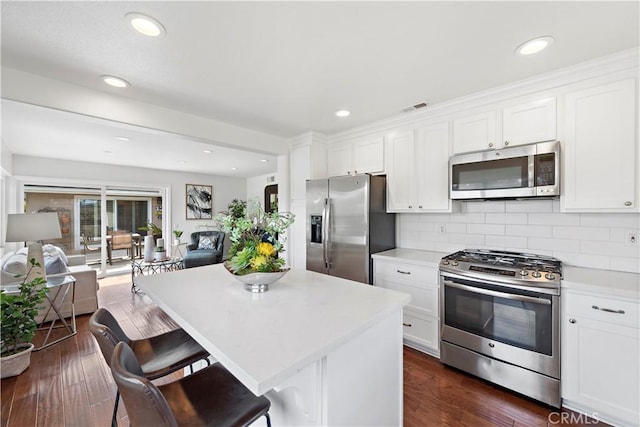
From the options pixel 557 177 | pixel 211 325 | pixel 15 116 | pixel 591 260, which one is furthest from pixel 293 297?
pixel 15 116

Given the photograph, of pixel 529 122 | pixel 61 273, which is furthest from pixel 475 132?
pixel 61 273

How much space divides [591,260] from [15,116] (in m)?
5.66

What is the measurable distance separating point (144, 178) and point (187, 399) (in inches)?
252

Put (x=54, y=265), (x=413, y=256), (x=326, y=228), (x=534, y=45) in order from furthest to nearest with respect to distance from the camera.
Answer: (x=54, y=265), (x=326, y=228), (x=413, y=256), (x=534, y=45)

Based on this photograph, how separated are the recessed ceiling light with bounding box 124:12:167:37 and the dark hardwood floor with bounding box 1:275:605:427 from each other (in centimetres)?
215

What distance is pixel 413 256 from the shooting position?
8.91ft

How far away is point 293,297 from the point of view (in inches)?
59.3

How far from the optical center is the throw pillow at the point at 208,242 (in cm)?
627

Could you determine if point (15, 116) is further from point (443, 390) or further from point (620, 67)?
point (620, 67)

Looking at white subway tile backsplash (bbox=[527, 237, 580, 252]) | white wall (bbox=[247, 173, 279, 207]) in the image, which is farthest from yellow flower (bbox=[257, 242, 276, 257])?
white wall (bbox=[247, 173, 279, 207])

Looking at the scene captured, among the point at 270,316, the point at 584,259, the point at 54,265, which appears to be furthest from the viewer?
the point at 54,265

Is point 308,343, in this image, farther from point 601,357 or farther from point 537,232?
point 537,232

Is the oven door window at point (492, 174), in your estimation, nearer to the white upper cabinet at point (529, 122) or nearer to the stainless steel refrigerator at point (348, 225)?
the white upper cabinet at point (529, 122)

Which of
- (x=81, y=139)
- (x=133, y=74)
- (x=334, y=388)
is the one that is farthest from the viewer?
(x=81, y=139)
